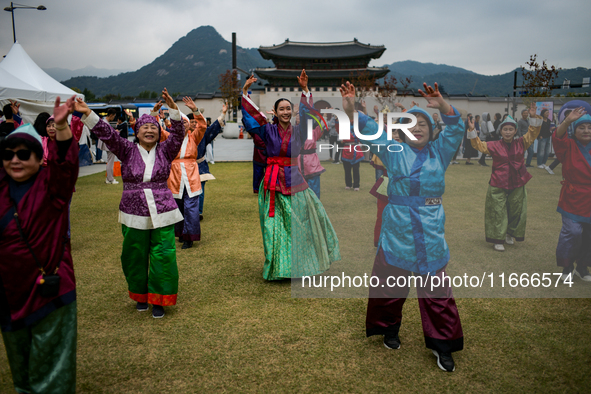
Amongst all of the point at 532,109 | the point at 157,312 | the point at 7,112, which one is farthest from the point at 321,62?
the point at 157,312

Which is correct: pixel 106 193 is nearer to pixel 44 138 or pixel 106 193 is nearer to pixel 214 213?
pixel 214 213

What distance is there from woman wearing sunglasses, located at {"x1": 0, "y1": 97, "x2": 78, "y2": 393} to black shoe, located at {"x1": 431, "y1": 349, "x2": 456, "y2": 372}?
2240mm

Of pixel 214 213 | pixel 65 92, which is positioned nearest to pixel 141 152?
pixel 214 213

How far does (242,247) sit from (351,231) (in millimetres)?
1609

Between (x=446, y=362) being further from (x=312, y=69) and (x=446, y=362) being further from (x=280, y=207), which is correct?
(x=312, y=69)

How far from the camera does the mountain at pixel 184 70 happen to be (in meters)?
102

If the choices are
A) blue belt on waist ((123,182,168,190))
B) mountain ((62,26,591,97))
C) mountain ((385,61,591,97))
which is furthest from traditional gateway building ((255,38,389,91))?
mountain ((62,26,591,97))

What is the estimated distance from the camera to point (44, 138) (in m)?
4.55

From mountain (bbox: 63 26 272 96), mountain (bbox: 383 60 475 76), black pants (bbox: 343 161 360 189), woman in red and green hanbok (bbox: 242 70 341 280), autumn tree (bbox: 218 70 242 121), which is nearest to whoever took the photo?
woman in red and green hanbok (bbox: 242 70 341 280)

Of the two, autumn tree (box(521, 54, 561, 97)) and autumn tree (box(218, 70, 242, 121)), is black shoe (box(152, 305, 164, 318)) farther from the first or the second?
autumn tree (box(218, 70, 242, 121))

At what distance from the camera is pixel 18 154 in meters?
2.00

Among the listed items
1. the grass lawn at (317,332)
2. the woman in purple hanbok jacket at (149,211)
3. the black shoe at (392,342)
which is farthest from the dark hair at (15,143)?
the black shoe at (392,342)

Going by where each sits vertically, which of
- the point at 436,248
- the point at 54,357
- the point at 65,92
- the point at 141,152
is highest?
the point at 65,92

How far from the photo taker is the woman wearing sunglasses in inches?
79.3
